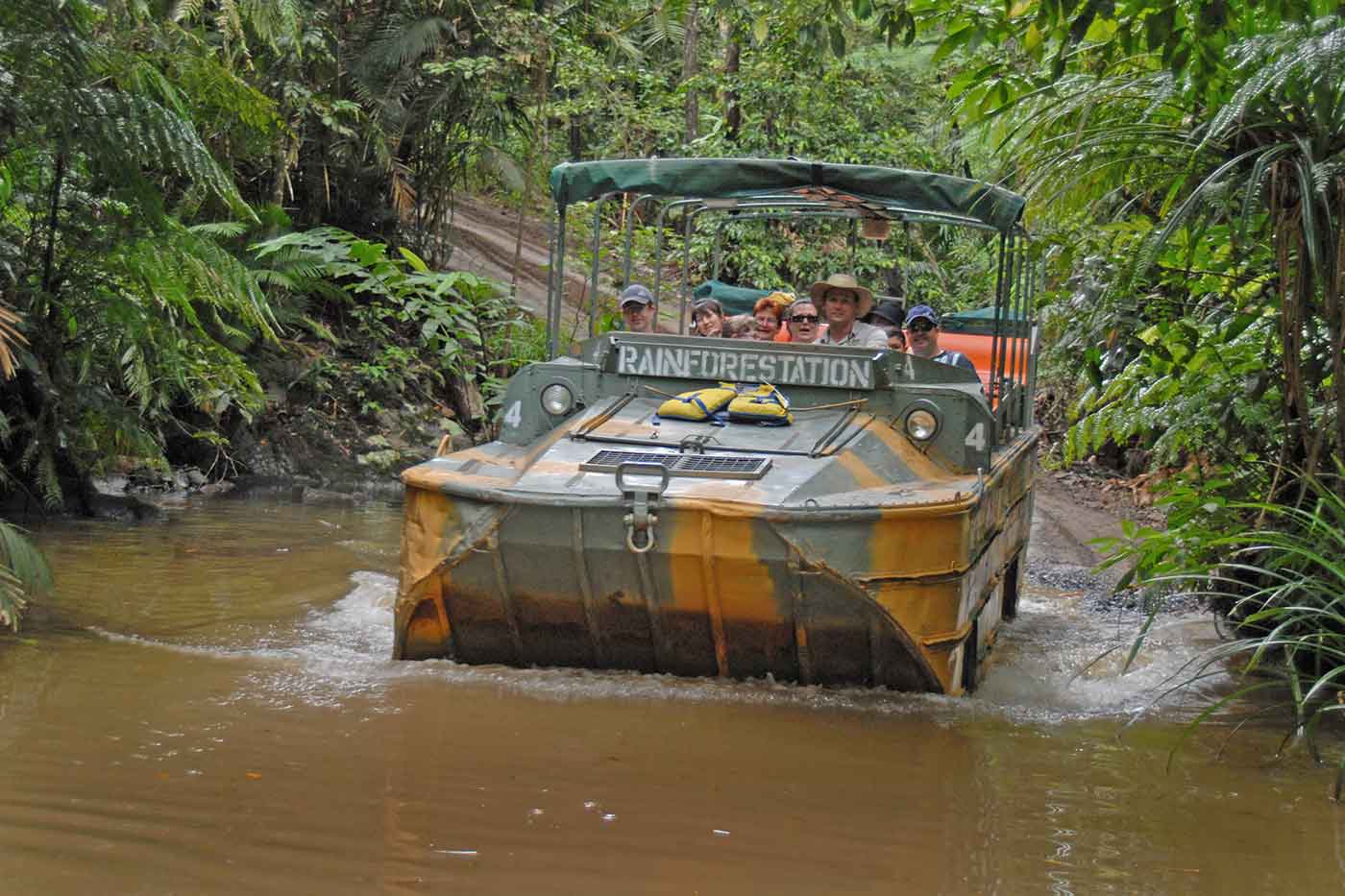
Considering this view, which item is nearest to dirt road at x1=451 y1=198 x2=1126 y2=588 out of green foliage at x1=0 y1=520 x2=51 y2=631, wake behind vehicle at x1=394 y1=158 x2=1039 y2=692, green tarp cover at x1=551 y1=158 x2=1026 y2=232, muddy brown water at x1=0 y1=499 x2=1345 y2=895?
wake behind vehicle at x1=394 y1=158 x2=1039 y2=692

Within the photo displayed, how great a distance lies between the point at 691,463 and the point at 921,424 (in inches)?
44.9

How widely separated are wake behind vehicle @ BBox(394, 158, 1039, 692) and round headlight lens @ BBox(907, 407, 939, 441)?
1 centimetres

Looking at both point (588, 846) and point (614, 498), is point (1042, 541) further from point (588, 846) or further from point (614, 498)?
point (588, 846)

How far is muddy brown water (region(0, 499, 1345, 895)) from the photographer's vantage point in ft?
14.9

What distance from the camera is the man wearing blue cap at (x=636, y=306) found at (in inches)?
349

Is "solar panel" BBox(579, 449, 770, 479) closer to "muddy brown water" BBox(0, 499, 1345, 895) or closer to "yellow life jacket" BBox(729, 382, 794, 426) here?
"yellow life jacket" BBox(729, 382, 794, 426)

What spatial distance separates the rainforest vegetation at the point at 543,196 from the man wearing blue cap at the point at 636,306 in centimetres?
169

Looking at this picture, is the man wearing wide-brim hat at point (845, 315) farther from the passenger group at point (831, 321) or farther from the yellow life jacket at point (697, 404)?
the yellow life jacket at point (697, 404)

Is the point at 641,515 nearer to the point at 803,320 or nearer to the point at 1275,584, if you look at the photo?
the point at 803,320

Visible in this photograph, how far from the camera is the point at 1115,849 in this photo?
493 centimetres

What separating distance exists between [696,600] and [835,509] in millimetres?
684

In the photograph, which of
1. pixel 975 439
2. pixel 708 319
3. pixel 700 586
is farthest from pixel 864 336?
pixel 700 586

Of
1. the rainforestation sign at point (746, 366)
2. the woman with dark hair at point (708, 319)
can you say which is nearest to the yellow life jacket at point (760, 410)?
the rainforestation sign at point (746, 366)

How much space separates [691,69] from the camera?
2172cm
